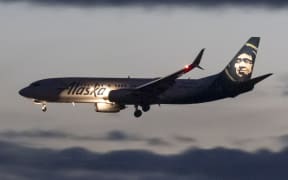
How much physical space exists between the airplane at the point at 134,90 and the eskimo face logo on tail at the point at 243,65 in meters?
2.17

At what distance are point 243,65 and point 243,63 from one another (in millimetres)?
472

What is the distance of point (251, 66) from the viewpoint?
151250mm

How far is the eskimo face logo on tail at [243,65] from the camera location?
150000 mm

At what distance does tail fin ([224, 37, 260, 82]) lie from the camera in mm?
149375

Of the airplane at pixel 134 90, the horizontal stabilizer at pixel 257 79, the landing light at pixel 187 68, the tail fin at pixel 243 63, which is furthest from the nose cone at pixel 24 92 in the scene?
the horizontal stabilizer at pixel 257 79

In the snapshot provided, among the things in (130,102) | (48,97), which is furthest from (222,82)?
(48,97)

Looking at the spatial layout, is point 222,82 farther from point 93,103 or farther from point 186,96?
point 93,103

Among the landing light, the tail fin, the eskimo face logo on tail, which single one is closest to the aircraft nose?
the landing light

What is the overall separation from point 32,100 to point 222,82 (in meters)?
25.5

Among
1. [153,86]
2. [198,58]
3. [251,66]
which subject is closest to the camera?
[198,58]

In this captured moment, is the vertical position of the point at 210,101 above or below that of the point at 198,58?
below

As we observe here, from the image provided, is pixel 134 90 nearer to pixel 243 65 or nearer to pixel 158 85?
pixel 158 85

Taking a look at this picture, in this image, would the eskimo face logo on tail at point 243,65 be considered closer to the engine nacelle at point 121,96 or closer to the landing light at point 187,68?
the engine nacelle at point 121,96

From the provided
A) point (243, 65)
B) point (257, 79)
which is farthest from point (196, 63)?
point (243, 65)
